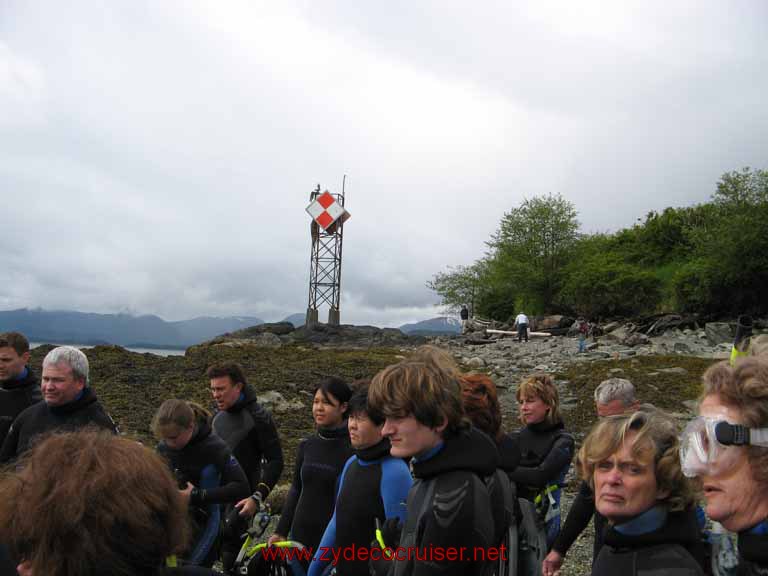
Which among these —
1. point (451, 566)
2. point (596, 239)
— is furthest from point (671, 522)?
point (596, 239)

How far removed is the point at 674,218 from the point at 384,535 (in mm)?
63028

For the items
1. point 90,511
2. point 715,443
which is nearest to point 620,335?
→ point 715,443

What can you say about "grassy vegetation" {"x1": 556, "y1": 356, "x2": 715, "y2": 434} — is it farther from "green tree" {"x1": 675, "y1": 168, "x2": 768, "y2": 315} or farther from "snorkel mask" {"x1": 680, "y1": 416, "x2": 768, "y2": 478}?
"green tree" {"x1": 675, "y1": 168, "x2": 768, "y2": 315}

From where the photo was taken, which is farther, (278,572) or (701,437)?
(278,572)

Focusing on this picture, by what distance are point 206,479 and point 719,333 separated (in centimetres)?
2946

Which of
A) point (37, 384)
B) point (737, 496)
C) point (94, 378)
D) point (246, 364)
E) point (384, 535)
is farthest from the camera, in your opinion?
point (246, 364)

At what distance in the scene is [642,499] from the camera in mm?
2320

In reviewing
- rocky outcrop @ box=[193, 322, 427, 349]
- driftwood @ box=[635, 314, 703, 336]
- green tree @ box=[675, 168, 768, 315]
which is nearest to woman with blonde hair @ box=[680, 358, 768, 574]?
rocky outcrop @ box=[193, 322, 427, 349]

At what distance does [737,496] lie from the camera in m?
1.77

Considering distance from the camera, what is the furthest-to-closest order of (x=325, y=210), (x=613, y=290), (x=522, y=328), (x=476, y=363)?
1. (x=613, y=290)
2. (x=325, y=210)
3. (x=522, y=328)
4. (x=476, y=363)

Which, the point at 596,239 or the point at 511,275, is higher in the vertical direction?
the point at 596,239

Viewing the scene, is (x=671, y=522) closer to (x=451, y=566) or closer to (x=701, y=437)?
(x=701, y=437)

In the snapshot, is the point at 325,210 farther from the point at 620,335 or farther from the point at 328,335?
the point at 620,335

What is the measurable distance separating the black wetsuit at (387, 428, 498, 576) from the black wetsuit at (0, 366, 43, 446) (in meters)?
3.68
